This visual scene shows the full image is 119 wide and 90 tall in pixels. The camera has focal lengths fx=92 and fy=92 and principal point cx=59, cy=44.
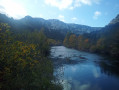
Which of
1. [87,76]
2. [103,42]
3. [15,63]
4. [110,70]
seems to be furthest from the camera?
[103,42]

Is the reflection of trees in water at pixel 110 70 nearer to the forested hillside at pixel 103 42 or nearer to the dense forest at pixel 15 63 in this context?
the forested hillside at pixel 103 42

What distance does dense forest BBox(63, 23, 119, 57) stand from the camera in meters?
21.3

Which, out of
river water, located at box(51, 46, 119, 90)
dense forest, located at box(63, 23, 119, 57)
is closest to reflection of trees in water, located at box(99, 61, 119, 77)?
river water, located at box(51, 46, 119, 90)

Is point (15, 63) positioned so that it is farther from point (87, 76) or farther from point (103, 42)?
point (103, 42)

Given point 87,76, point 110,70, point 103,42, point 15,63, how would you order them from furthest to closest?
point 103,42, point 110,70, point 87,76, point 15,63

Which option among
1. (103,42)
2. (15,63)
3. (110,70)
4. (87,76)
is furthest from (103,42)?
(15,63)

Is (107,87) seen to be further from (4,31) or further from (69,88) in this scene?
(4,31)

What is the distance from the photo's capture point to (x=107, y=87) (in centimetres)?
988

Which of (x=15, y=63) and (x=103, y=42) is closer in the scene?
(x=15, y=63)

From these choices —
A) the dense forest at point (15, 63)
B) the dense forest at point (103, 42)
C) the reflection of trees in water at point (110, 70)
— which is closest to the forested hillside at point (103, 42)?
the dense forest at point (103, 42)

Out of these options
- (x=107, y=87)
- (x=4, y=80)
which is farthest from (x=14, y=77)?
(x=107, y=87)

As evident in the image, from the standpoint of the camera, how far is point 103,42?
27984mm

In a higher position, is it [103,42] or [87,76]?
[103,42]

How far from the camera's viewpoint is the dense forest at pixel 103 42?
69.8ft
